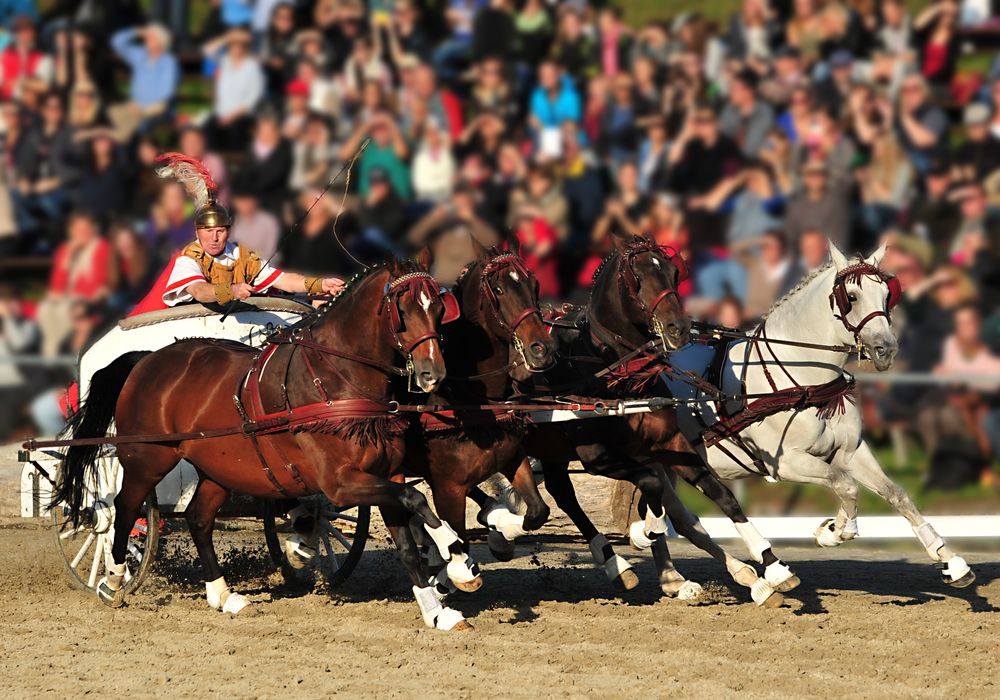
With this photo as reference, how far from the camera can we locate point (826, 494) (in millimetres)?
12953

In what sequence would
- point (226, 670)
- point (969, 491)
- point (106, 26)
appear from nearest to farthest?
point (226, 670), point (969, 491), point (106, 26)

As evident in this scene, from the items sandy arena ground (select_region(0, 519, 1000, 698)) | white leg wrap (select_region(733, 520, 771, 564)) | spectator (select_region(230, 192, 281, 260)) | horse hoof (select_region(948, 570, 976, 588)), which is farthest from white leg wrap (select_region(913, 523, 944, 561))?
spectator (select_region(230, 192, 281, 260))

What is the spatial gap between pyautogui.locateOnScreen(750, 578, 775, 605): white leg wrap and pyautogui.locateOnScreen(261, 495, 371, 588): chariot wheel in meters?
2.19

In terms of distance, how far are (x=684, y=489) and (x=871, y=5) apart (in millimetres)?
5114

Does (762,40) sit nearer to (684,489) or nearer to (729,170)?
(729,170)

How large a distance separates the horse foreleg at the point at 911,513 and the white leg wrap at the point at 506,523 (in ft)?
6.47

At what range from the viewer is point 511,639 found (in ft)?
26.1

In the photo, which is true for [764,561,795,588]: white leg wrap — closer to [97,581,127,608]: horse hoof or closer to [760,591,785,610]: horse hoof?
[760,591,785,610]: horse hoof

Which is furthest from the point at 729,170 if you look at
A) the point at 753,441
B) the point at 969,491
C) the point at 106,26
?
the point at 106,26

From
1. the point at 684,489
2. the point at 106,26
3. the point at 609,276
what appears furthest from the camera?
the point at 106,26

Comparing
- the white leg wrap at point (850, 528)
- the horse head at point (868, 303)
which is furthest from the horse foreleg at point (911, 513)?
the horse head at point (868, 303)

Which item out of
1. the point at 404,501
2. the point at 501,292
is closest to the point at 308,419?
the point at 404,501

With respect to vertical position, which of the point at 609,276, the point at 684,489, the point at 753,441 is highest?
the point at 609,276

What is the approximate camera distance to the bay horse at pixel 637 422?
27.5 ft
